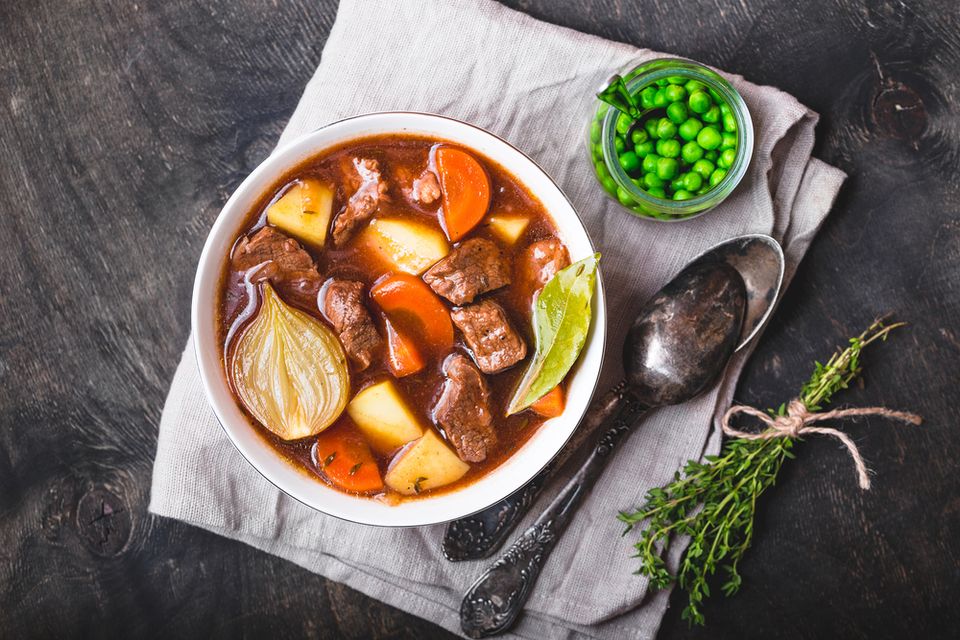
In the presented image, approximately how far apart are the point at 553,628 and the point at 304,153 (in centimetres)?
220

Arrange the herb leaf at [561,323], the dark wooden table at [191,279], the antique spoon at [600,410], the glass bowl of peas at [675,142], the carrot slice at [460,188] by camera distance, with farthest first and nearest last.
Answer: the dark wooden table at [191,279] → the antique spoon at [600,410] → the glass bowl of peas at [675,142] → the carrot slice at [460,188] → the herb leaf at [561,323]

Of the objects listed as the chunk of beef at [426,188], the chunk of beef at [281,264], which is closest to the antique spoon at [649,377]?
the chunk of beef at [426,188]

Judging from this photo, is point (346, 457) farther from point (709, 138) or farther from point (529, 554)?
point (709, 138)

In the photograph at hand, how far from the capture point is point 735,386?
2.96 m

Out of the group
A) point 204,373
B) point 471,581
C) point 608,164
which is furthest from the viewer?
point 471,581

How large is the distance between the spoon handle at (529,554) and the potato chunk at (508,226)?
2.69 ft

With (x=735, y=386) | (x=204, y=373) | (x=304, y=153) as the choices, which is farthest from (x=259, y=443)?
(x=735, y=386)

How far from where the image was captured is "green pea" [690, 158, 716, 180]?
2.71 m

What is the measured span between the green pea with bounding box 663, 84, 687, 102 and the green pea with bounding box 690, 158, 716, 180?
0.26 meters

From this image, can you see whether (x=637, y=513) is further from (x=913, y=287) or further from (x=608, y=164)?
(x=913, y=287)

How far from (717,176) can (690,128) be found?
22cm

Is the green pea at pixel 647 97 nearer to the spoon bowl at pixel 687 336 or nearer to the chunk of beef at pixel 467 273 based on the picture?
the spoon bowl at pixel 687 336

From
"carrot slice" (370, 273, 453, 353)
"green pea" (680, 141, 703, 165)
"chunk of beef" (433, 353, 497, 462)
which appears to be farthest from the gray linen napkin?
"carrot slice" (370, 273, 453, 353)

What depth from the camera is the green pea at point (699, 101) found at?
2.70 m
